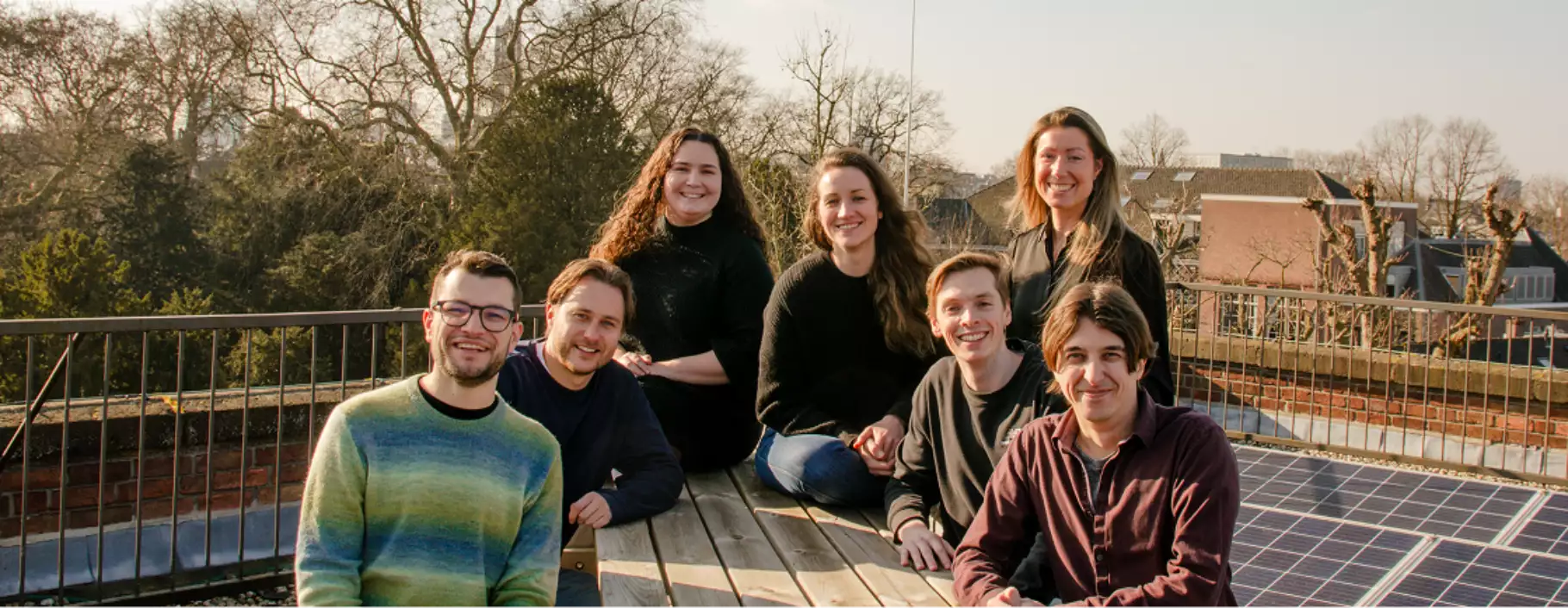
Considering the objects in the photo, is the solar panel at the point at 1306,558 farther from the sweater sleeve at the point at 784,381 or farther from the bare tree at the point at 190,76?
the bare tree at the point at 190,76

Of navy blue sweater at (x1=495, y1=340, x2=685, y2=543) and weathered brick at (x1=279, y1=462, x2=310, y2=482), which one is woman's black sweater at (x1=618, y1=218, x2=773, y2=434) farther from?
weathered brick at (x1=279, y1=462, x2=310, y2=482)

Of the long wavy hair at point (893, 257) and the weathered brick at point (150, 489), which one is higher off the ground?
the long wavy hair at point (893, 257)

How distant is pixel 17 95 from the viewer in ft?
75.4

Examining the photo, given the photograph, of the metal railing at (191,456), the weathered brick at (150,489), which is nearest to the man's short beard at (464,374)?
the metal railing at (191,456)

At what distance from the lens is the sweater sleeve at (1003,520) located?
7.54 ft

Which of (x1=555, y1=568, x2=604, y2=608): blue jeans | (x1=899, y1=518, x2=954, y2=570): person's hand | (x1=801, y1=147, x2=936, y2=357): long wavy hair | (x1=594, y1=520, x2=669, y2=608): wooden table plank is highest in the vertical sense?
(x1=801, y1=147, x2=936, y2=357): long wavy hair

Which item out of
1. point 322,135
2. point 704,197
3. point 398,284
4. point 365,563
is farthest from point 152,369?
point 365,563

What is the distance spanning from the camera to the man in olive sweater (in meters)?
2.63

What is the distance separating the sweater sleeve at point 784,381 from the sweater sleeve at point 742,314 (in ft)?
0.71

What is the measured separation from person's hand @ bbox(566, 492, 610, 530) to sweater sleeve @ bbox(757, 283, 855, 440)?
74 cm

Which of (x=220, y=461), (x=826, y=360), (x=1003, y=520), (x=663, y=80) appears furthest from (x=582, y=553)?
(x=663, y=80)

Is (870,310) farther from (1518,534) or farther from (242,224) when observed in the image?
(242,224)

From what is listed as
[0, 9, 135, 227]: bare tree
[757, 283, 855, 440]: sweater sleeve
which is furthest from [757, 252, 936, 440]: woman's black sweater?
[0, 9, 135, 227]: bare tree

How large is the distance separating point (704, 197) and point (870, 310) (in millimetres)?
730
